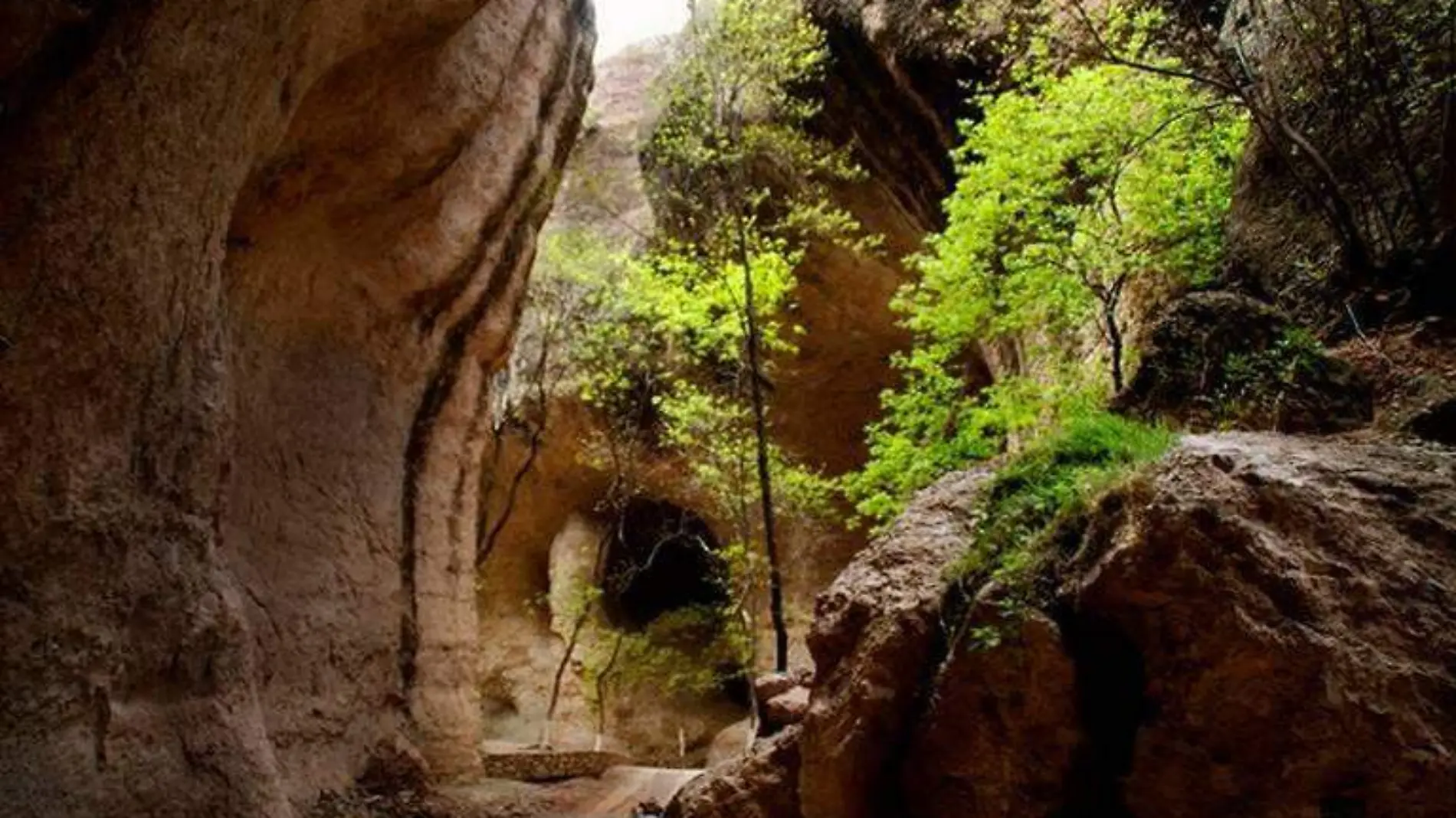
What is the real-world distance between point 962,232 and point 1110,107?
1.84 metres

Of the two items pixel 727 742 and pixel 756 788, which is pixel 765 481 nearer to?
pixel 756 788

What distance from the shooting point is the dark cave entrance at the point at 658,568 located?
2153 cm

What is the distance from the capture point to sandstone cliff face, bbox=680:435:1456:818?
132 inches

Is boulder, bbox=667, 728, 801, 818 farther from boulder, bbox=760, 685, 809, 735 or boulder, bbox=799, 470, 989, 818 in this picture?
boulder, bbox=760, 685, 809, 735

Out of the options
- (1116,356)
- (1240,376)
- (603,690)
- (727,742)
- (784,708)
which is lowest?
(727,742)

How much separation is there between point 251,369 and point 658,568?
56.8 feet

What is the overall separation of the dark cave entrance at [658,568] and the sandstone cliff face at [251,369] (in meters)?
11.4

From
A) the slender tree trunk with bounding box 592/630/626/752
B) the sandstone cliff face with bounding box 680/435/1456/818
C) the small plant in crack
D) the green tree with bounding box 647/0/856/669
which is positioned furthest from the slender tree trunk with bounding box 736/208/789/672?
the slender tree trunk with bounding box 592/630/626/752

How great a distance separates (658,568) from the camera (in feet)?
78.9

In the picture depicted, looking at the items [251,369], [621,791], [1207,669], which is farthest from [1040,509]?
[621,791]

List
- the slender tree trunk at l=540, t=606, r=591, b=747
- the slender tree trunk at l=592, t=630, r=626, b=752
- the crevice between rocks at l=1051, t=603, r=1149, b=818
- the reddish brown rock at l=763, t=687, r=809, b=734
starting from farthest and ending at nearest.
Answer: the slender tree trunk at l=592, t=630, r=626, b=752 < the slender tree trunk at l=540, t=606, r=591, b=747 < the reddish brown rock at l=763, t=687, r=809, b=734 < the crevice between rocks at l=1051, t=603, r=1149, b=818

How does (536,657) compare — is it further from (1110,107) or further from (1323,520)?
(1323,520)

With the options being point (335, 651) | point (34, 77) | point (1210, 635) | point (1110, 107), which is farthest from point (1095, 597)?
point (1110, 107)

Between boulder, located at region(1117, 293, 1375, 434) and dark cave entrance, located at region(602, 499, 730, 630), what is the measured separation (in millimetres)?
14820
